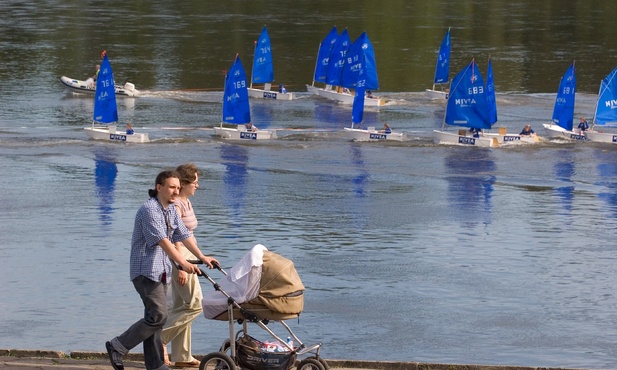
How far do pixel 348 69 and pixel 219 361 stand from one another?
201 ft

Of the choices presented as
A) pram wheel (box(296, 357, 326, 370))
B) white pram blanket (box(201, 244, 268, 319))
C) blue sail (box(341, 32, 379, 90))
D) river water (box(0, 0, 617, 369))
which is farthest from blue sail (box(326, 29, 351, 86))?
pram wheel (box(296, 357, 326, 370))

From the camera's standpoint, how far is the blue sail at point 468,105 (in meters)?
61.8

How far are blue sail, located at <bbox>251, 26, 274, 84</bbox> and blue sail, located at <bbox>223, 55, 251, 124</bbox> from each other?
1618 centimetres

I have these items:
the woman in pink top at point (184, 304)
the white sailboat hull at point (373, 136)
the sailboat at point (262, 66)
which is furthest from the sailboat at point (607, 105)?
the woman in pink top at point (184, 304)

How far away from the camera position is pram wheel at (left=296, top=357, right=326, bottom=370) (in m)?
15.1

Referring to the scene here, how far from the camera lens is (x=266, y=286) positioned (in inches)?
598

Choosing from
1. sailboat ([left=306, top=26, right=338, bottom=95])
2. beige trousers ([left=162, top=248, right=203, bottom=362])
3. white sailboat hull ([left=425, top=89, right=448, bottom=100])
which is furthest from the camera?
sailboat ([left=306, top=26, right=338, bottom=95])

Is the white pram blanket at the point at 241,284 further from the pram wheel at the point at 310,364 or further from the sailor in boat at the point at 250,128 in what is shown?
the sailor in boat at the point at 250,128

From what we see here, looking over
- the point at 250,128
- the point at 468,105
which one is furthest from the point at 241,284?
the point at 468,105

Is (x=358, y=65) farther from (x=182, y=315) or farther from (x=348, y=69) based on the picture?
(x=182, y=315)

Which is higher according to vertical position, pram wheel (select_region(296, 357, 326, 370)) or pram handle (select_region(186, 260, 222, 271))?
pram handle (select_region(186, 260, 222, 271))

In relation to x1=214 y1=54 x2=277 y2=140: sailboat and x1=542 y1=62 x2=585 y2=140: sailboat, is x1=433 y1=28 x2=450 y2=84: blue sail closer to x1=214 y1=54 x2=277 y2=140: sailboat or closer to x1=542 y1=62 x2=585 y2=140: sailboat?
x1=542 y1=62 x2=585 y2=140: sailboat

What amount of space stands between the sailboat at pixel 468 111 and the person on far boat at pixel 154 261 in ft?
152

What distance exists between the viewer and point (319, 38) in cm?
10719
